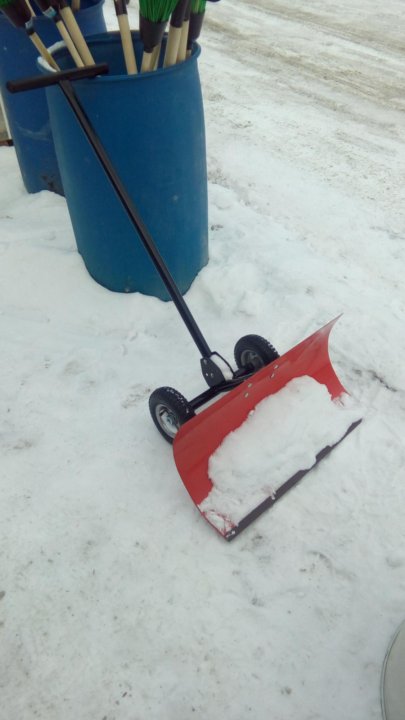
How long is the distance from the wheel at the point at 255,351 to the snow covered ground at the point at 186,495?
26 cm

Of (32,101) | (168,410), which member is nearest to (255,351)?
(168,410)

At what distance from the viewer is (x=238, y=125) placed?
437 cm

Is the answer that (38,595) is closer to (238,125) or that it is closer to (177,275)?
(177,275)

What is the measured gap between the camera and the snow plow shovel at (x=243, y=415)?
189cm

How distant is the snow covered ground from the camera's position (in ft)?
5.19

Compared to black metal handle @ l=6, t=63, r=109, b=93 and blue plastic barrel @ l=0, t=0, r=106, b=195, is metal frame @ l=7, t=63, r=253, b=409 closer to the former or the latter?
black metal handle @ l=6, t=63, r=109, b=93

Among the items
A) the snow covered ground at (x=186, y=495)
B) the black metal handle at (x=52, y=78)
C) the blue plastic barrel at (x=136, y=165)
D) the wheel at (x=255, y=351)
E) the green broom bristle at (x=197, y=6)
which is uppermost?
the green broom bristle at (x=197, y=6)

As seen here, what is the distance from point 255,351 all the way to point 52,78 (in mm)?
1152

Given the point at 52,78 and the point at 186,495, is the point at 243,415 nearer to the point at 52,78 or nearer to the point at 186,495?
the point at 186,495

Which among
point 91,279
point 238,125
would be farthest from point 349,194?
point 91,279

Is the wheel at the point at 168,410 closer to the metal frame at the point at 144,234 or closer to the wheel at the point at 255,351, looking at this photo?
the metal frame at the point at 144,234

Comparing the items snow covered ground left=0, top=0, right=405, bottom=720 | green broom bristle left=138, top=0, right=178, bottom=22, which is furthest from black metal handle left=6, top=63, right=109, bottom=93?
snow covered ground left=0, top=0, right=405, bottom=720

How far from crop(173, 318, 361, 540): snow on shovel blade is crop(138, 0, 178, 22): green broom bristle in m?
1.16

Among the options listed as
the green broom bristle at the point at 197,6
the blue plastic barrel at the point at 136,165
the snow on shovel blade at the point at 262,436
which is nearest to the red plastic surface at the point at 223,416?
the snow on shovel blade at the point at 262,436
